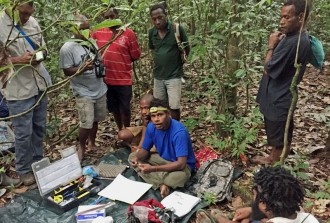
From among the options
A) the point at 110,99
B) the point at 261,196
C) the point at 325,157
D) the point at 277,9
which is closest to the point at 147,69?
the point at 110,99

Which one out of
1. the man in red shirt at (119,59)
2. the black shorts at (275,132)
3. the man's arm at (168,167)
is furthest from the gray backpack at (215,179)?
the man in red shirt at (119,59)

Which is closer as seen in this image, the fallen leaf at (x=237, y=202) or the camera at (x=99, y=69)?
the fallen leaf at (x=237, y=202)

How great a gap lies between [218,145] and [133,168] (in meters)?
1.06

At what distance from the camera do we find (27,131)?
3.86 meters

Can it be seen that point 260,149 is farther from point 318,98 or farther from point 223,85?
point 318,98

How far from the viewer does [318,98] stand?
20.4 feet

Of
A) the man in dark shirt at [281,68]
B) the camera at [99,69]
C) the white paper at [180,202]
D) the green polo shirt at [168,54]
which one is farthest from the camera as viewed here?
the green polo shirt at [168,54]

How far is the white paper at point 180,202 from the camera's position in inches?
137

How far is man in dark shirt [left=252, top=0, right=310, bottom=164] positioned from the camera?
338 centimetres

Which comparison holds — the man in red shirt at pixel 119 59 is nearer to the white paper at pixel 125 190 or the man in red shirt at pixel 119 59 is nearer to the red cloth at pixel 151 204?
the white paper at pixel 125 190

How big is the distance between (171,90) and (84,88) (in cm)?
122

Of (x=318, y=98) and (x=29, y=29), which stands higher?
(x=29, y=29)

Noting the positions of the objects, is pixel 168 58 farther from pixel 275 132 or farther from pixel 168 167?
pixel 275 132

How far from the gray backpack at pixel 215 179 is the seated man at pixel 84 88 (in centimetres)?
152
